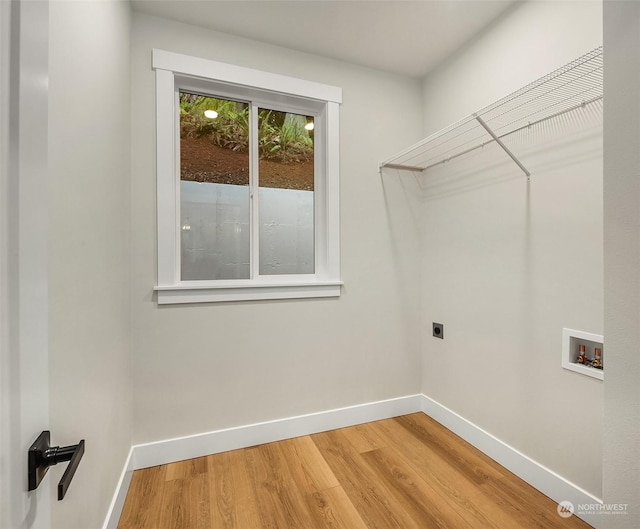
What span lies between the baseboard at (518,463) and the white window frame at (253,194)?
1.09 meters

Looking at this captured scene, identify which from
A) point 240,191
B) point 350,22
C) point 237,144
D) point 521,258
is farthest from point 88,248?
point 521,258

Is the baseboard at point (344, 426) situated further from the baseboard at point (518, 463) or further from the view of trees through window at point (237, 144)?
the view of trees through window at point (237, 144)

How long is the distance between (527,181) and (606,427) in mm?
1208

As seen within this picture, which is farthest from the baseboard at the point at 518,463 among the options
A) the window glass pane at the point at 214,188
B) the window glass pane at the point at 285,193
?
the window glass pane at the point at 214,188

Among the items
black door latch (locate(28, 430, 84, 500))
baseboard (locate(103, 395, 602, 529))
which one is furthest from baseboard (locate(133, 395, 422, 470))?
black door latch (locate(28, 430, 84, 500))

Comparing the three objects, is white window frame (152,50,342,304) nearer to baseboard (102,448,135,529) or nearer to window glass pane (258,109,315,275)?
window glass pane (258,109,315,275)

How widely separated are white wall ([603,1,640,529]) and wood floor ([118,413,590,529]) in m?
0.86

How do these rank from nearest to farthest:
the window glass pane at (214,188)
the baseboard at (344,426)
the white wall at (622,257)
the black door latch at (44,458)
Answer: the black door latch at (44,458)
the white wall at (622,257)
the baseboard at (344,426)
the window glass pane at (214,188)

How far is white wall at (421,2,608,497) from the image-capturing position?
135 cm

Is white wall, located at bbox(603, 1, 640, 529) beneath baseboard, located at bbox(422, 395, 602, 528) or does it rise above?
above

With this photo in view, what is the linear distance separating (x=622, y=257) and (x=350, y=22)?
1.75 m

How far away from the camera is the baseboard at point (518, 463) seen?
136cm

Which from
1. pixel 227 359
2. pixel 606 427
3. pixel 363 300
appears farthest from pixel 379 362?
pixel 606 427

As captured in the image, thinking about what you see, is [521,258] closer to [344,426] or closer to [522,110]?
[522,110]
